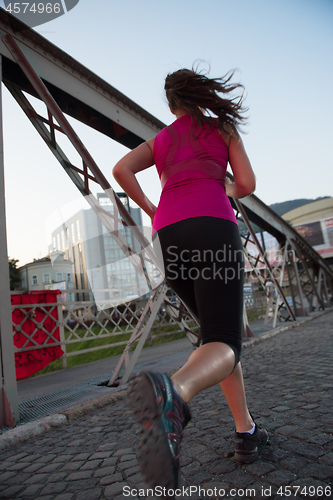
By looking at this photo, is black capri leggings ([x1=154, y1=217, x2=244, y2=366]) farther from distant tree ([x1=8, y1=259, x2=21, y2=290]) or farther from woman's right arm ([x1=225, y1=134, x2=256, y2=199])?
distant tree ([x1=8, y1=259, x2=21, y2=290])

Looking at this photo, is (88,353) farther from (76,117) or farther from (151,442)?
(151,442)

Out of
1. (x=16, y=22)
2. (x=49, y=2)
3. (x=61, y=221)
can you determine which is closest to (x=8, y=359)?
(x=16, y=22)

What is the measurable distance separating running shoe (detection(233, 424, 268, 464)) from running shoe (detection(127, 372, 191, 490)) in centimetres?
68

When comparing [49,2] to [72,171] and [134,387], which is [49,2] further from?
[134,387]

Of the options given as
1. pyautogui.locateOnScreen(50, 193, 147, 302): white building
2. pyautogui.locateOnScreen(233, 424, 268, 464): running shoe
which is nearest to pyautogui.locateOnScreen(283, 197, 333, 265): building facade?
pyautogui.locateOnScreen(50, 193, 147, 302): white building

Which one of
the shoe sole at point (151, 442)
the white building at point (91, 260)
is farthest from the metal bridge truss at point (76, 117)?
the white building at point (91, 260)

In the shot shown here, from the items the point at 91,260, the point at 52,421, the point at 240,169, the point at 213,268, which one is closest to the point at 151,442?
the point at 213,268

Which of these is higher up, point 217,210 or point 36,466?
point 217,210

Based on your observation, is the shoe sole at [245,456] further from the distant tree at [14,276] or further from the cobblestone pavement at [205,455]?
the distant tree at [14,276]

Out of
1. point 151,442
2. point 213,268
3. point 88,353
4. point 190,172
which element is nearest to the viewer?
point 151,442

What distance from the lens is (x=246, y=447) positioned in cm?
150

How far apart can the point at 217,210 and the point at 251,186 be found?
263 mm

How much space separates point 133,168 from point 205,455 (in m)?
1.53

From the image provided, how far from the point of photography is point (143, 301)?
27.7 ft
